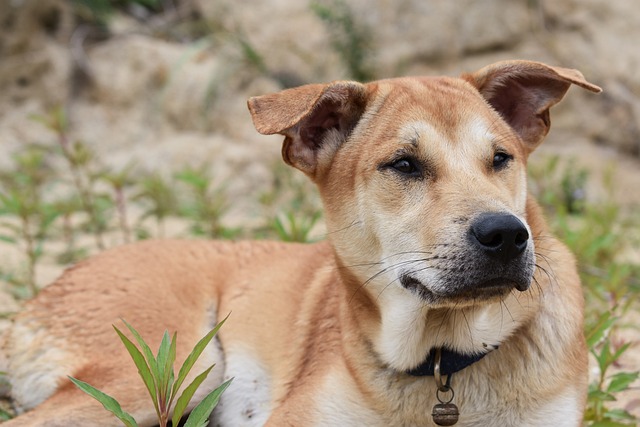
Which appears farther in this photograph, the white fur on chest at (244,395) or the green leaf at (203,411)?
the white fur on chest at (244,395)

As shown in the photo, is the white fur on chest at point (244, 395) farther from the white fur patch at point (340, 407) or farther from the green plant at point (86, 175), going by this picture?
the green plant at point (86, 175)

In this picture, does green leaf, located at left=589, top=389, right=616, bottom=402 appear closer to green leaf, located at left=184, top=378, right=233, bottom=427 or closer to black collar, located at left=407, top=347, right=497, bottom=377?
black collar, located at left=407, top=347, right=497, bottom=377

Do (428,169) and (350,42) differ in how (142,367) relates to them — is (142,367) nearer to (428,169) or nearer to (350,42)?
(428,169)

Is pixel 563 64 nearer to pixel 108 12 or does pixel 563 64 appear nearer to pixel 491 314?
pixel 108 12

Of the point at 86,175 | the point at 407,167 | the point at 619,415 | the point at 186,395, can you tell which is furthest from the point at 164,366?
the point at 86,175

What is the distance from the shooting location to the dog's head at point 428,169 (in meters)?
2.39

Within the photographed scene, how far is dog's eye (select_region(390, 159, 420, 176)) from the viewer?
274 cm

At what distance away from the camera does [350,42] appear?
824 cm

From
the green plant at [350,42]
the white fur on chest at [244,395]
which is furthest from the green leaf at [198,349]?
the green plant at [350,42]

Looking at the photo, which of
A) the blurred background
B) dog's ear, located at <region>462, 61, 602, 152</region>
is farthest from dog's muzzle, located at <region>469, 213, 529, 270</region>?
the blurred background

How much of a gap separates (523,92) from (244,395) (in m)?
1.75

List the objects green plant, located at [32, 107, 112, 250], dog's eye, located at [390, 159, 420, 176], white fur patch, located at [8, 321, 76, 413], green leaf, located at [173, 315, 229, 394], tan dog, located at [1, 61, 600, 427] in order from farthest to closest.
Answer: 1. green plant, located at [32, 107, 112, 250]
2. white fur patch, located at [8, 321, 76, 413]
3. dog's eye, located at [390, 159, 420, 176]
4. tan dog, located at [1, 61, 600, 427]
5. green leaf, located at [173, 315, 229, 394]

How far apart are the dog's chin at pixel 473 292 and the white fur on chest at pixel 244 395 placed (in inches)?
44.7

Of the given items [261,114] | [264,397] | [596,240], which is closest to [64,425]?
[264,397]
